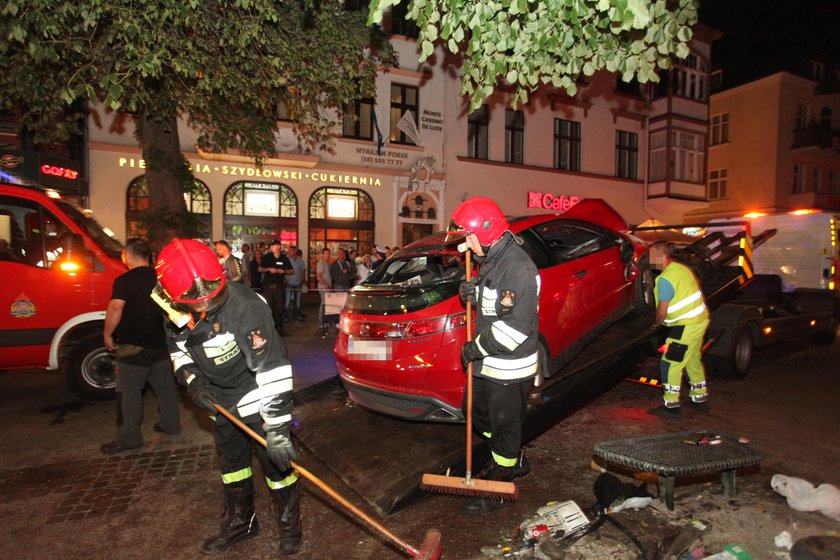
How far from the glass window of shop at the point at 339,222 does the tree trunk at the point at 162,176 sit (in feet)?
24.2

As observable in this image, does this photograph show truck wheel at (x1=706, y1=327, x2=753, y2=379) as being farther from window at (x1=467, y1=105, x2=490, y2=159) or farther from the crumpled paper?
window at (x1=467, y1=105, x2=490, y2=159)

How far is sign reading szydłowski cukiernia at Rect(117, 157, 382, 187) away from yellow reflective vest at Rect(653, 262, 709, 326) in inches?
462

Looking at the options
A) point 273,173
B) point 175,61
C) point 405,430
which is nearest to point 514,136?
point 273,173

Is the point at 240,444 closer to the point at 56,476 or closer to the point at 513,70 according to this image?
the point at 56,476

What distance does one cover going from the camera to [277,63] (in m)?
6.61

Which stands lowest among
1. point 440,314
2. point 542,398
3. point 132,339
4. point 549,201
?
point 542,398

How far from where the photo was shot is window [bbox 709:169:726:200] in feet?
91.9

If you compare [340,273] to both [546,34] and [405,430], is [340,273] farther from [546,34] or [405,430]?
[546,34]

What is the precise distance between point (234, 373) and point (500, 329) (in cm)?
173

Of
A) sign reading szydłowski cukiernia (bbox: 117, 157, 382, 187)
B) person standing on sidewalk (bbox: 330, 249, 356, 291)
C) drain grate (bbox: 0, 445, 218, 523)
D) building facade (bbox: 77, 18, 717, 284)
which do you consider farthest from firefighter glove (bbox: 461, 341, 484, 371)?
sign reading szydłowski cukiernia (bbox: 117, 157, 382, 187)

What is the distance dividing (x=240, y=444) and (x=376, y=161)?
1470 centimetres

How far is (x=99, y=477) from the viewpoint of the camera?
414 cm

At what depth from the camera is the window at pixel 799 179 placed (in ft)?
88.9

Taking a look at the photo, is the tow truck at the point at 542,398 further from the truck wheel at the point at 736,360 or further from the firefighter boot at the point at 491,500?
the firefighter boot at the point at 491,500
